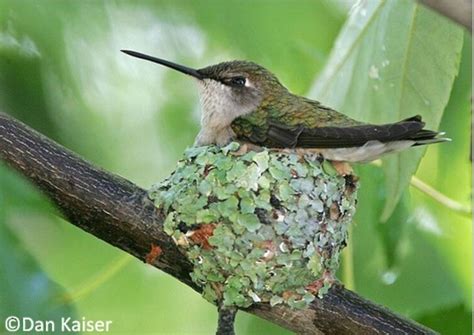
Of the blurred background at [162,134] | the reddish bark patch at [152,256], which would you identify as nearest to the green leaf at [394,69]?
the blurred background at [162,134]

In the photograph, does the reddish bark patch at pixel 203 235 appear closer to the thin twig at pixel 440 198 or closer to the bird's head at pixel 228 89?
the bird's head at pixel 228 89

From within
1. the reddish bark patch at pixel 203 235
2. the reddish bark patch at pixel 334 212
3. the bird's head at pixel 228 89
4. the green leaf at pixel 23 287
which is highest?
the bird's head at pixel 228 89

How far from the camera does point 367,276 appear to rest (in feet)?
11.2

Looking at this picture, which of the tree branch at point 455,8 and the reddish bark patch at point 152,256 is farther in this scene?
the reddish bark patch at point 152,256

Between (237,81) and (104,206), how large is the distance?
84cm

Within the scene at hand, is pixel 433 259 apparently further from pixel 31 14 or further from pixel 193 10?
pixel 31 14

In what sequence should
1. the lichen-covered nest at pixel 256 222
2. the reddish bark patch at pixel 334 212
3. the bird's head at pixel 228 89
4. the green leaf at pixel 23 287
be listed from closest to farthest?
the lichen-covered nest at pixel 256 222 → the reddish bark patch at pixel 334 212 → the bird's head at pixel 228 89 → the green leaf at pixel 23 287

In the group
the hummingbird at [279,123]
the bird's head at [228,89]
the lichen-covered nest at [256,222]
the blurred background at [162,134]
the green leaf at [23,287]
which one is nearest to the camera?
the lichen-covered nest at [256,222]

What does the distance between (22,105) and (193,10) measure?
0.71 meters

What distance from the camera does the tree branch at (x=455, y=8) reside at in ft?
3.38

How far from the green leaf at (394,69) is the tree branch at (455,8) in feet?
4.73

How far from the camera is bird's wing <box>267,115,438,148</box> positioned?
226cm

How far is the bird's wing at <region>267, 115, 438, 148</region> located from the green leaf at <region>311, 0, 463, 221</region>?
0.82 ft

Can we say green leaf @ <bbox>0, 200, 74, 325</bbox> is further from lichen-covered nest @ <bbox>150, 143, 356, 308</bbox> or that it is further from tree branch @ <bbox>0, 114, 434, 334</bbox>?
tree branch @ <bbox>0, 114, 434, 334</bbox>
